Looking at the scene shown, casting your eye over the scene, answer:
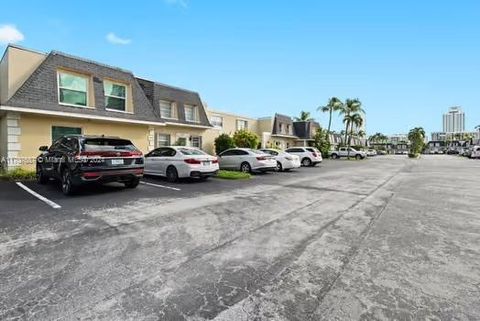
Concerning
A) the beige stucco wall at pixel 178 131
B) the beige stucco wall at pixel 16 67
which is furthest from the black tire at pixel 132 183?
the beige stucco wall at pixel 178 131

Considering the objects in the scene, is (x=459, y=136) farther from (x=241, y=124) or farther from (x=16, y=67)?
(x=16, y=67)

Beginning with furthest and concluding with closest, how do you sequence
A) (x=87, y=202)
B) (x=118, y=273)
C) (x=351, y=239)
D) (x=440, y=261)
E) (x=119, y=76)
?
(x=119, y=76) → (x=87, y=202) → (x=351, y=239) → (x=440, y=261) → (x=118, y=273)

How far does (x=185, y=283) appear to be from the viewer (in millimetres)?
3605

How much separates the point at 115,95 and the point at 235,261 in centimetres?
1615

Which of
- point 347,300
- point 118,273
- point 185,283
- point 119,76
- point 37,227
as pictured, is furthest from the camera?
point 119,76

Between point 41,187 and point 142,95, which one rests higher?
point 142,95

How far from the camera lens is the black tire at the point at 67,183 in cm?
902

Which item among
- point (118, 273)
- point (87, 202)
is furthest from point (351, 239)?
point (87, 202)

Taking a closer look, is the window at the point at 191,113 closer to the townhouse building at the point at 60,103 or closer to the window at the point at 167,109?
the window at the point at 167,109

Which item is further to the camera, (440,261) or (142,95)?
(142,95)

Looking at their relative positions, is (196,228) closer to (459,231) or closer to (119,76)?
(459,231)

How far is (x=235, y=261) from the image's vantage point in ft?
14.1

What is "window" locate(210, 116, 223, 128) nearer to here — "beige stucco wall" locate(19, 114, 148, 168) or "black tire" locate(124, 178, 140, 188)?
"beige stucco wall" locate(19, 114, 148, 168)

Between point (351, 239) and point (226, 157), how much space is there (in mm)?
14049
